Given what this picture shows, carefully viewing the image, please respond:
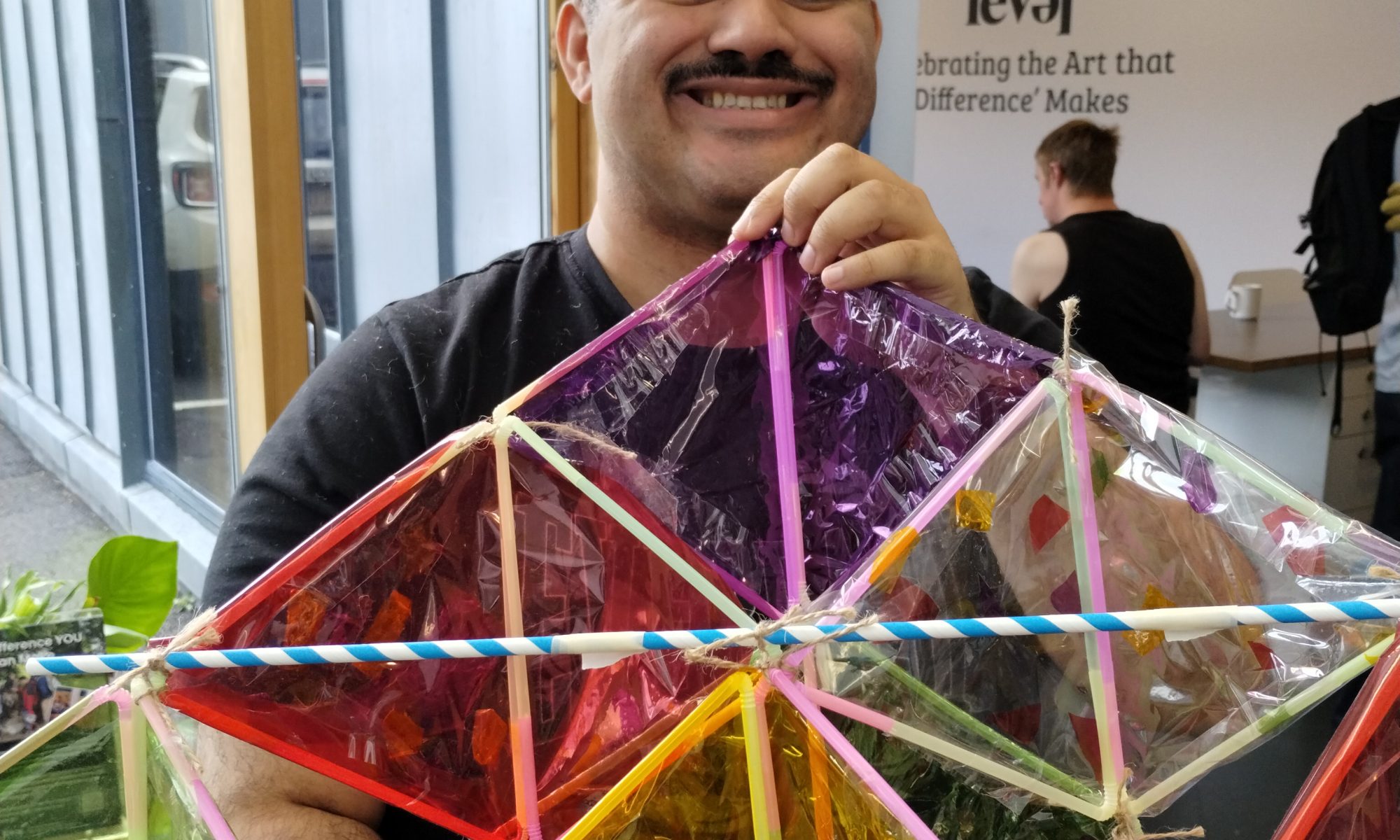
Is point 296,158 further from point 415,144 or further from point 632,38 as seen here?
point 632,38

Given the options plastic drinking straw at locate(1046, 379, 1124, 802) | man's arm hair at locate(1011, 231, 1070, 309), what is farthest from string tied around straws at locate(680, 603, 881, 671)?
man's arm hair at locate(1011, 231, 1070, 309)

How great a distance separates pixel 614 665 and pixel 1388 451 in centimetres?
191

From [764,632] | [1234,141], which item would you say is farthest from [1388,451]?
[764,632]

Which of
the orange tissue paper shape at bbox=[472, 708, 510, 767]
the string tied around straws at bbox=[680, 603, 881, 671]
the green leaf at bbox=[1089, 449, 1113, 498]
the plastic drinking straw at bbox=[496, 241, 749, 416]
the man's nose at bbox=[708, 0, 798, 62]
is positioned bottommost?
the orange tissue paper shape at bbox=[472, 708, 510, 767]

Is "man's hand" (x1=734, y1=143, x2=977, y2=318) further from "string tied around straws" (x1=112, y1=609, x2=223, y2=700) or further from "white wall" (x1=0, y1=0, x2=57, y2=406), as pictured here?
"white wall" (x1=0, y1=0, x2=57, y2=406)

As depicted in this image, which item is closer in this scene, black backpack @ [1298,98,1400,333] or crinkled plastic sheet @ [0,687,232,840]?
crinkled plastic sheet @ [0,687,232,840]

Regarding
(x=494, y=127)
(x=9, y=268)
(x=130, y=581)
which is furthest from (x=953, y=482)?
(x=9, y=268)

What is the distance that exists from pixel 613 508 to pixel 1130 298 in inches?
81.3

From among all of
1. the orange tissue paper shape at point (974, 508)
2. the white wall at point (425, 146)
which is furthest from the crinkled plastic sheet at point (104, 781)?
the white wall at point (425, 146)

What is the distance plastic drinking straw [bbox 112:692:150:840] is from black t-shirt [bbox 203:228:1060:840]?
16.6 inches

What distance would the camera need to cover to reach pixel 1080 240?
239 cm

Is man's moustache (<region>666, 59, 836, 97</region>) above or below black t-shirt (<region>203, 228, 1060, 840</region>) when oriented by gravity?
above

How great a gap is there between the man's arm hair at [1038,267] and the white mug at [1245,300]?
35 centimetres

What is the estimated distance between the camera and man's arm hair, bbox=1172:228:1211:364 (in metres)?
2.25
